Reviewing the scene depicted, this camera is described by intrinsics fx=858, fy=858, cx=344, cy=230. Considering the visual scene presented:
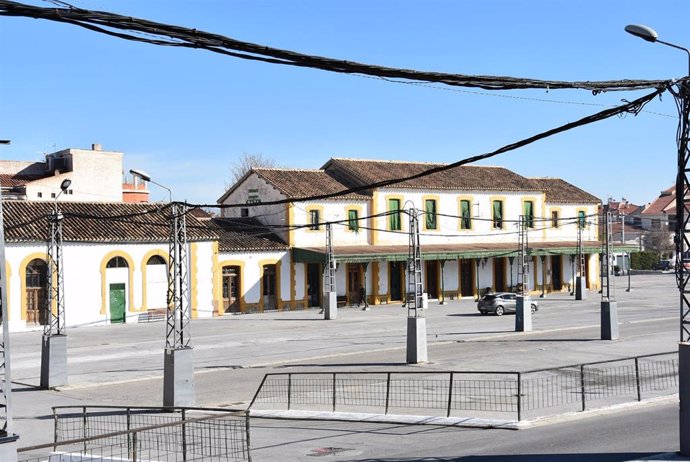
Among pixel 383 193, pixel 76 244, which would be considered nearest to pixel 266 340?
pixel 76 244

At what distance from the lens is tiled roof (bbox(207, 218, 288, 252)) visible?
178 feet

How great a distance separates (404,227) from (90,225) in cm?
2289

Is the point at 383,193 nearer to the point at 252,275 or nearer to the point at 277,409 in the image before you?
the point at 252,275

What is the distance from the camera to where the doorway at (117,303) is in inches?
1887

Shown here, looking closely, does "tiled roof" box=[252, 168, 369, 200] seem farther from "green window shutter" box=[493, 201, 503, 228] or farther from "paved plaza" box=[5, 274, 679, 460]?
"green window shutter" box=[493, 201, 503, 228]

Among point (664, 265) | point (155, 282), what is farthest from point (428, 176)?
point (664, 265)

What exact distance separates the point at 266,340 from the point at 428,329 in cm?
827

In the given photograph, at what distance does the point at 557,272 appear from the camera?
70.3m

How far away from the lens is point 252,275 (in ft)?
178

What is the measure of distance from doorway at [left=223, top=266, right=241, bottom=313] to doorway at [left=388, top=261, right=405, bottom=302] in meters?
11.7

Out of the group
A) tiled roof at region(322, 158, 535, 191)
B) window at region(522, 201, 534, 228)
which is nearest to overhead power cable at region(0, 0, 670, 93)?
tiled roof at region(322, 158, 535, 191)

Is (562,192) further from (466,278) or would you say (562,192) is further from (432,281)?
(432,281)

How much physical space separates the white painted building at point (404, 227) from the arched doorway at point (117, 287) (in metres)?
10.8

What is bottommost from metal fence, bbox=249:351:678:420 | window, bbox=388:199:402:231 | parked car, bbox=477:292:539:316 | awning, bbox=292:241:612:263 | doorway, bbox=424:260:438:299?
metal fence, bbox=249:351:678:420
